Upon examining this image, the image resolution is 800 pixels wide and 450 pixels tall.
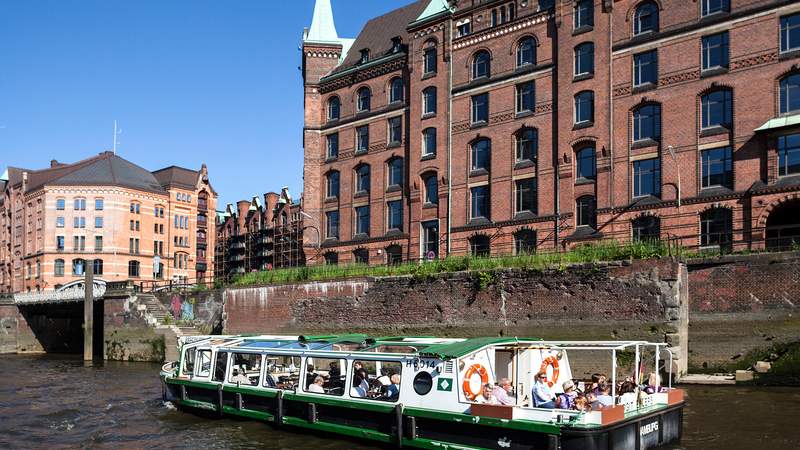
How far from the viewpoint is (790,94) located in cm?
3238

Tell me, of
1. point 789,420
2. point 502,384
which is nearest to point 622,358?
point 789,420

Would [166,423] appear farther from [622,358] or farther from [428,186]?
[428,186]

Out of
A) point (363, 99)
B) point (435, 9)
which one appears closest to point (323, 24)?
point (363, 99)

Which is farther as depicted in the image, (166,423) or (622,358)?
(622,358)

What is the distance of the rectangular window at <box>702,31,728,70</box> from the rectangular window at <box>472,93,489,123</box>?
41.6ft

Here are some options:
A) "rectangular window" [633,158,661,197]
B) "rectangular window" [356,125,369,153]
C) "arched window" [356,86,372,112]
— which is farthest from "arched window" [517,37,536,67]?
"rectangular window" [356,125,369,153]

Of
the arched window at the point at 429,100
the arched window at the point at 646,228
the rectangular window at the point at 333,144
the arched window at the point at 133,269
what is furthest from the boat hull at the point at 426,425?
the arched window at the point at 133,269

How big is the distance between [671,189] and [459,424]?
23.4 meters

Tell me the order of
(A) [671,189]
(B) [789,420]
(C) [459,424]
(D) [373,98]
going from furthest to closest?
1. (D) [373,98]
2. (A) [671,189]
3. (B) [789,420]
4. (C) [459,424]

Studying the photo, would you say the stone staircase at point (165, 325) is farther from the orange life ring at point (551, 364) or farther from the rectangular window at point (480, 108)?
the orange life ring at point (551, 364)

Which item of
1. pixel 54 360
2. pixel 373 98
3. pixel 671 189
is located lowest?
pixel 54 360

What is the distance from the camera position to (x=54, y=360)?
155 feet

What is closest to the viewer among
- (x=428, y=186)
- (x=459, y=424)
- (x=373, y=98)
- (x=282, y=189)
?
(x=459, y=424)

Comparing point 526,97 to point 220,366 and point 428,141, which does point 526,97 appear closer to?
point 428,141
